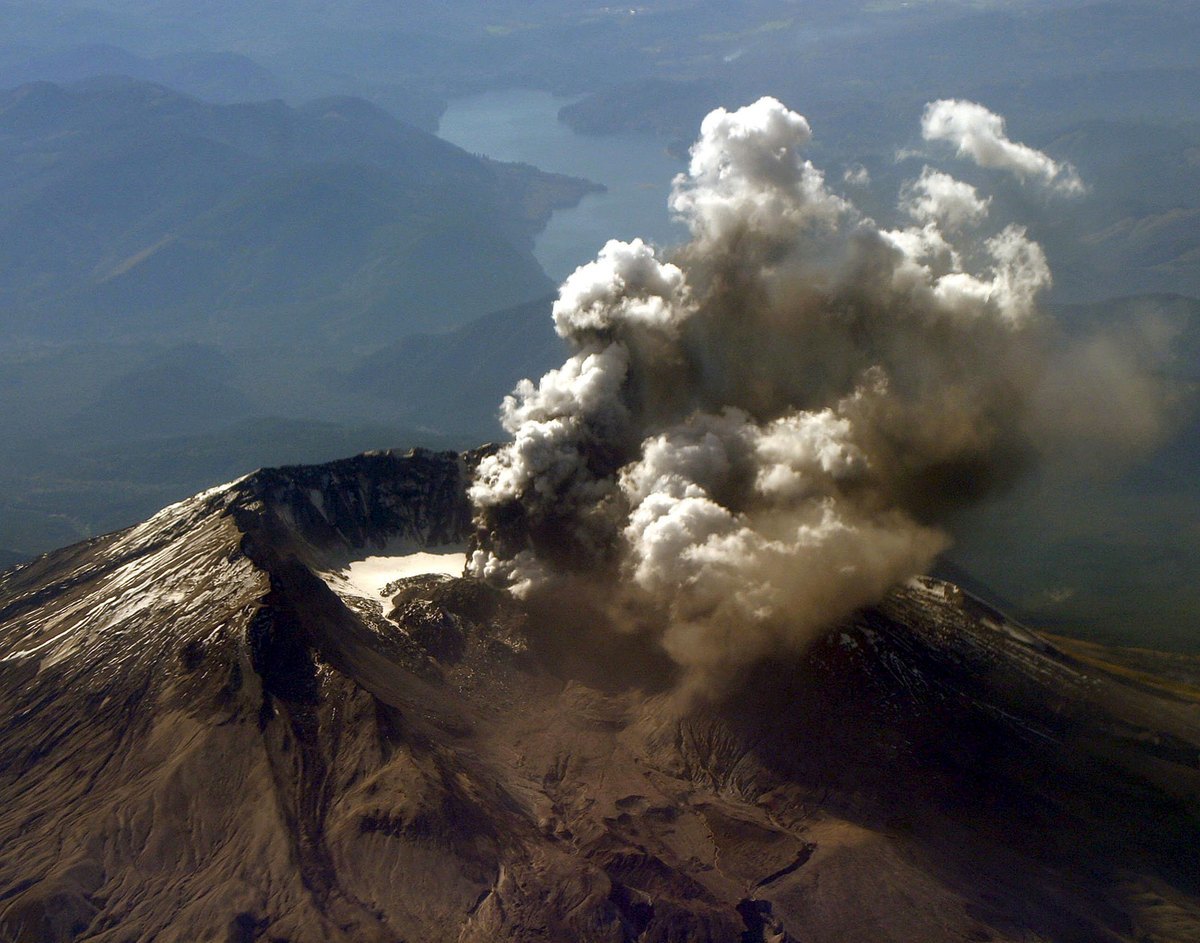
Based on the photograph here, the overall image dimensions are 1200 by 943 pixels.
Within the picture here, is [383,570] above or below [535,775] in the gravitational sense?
below

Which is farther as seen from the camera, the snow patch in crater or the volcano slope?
the snow patch in crater

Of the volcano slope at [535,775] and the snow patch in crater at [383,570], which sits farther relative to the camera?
the snow patch in crater at [383,570]

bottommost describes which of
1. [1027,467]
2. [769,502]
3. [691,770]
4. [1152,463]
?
[1152,463]

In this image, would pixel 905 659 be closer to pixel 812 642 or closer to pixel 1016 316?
pixel 812 642

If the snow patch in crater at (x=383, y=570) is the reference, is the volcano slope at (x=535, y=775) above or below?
above

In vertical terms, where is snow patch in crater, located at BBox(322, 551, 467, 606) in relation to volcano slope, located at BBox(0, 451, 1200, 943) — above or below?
below

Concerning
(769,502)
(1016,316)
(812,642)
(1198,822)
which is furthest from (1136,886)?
(1016,316)

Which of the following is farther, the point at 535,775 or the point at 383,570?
the point at 383,570

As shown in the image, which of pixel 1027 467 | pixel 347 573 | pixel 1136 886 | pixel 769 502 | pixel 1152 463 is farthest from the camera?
pixel 1152 463
